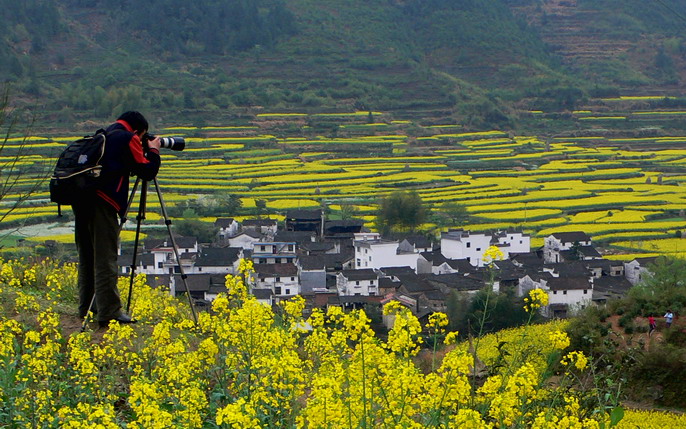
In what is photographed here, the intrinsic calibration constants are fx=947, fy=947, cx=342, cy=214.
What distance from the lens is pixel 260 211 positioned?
1287 inches

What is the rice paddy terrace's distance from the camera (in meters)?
32.1

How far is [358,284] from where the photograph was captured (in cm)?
2189

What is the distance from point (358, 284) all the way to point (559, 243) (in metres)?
7.86

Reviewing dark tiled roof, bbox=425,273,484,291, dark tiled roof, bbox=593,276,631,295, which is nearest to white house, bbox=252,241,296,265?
dark tiled roof, bbox=425,273,484,291

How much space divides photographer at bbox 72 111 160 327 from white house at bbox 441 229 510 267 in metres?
20.6

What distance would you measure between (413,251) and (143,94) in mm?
29966

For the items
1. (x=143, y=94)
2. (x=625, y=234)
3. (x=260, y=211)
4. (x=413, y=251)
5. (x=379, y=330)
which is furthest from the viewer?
(x=143, y=94)

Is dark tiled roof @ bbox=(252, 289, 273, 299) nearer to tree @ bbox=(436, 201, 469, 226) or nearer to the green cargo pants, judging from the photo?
tree @ bbox=(436, 201, 469, 226)

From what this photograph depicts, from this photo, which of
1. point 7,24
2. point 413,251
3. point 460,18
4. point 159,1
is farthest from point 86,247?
point 460,18

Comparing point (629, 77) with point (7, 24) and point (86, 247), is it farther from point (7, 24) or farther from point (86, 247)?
point (86, 247)

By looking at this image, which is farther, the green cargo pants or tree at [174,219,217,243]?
tree at [174,219,217,243]

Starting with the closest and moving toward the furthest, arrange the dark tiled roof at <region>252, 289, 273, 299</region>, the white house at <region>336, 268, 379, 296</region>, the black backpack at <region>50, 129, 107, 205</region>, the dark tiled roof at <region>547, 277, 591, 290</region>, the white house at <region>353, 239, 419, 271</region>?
the black backpack at <region>50, 129, 107, 205</region> → the dark tiled roof at <region>252, 289, 273, 299</region> → the dark tiled roof at <region>547, 277, 591, 290</region> → the white house at <region>336, 268, 379, 296</region> → the white house at <region>353, 239, 419, 271</region>

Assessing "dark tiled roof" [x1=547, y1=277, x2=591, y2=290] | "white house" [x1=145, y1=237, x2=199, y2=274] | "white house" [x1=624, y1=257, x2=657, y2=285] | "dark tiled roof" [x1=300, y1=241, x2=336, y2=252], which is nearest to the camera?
"dark tiled roof" [x1=547, y1=277, x2=591, y2=290]

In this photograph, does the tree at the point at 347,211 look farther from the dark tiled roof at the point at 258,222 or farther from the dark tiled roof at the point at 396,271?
the dark tiled roof at the point at 396,271
